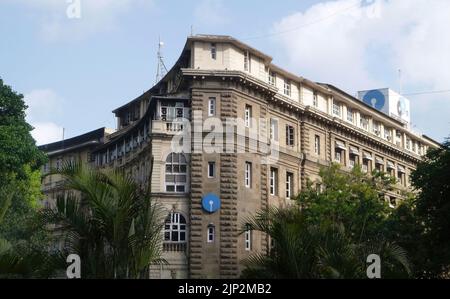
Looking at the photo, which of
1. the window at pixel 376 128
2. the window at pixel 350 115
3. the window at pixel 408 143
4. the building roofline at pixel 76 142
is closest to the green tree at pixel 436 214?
the window at pixel 350 115

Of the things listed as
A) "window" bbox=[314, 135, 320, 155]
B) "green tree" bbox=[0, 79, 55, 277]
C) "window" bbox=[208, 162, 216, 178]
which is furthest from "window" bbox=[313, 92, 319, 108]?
"green tree" bbox=[0, 79, 55, 277]

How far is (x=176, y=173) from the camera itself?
4781 centimetres

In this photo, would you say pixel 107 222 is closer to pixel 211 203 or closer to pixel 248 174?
pixel 211 203

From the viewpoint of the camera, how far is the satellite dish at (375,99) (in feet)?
240

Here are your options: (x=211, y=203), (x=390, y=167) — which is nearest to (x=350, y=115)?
(x=390, y=167)

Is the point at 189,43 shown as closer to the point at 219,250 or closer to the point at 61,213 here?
the point at 219,250

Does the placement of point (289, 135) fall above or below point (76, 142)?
below

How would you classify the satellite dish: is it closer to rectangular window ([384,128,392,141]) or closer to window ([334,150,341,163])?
rectangular window ([384,128,392,141])

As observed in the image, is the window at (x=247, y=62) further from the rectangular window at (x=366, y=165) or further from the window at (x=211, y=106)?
the rectangular window at (x=366, y=165)

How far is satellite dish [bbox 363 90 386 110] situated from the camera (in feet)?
240

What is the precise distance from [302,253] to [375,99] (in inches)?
2470

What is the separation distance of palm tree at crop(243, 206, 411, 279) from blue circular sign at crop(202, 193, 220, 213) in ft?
108

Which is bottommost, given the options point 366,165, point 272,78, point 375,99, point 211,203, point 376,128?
point 211,203

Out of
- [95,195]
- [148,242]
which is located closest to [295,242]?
[148,242]
